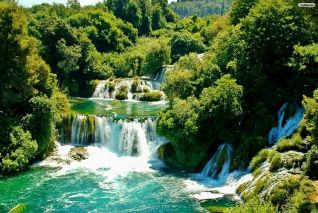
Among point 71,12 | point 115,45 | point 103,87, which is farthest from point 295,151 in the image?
point 71,12

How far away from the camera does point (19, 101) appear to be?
3569cm

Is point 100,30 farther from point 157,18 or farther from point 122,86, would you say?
point 157,18

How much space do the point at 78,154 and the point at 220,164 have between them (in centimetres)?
1162

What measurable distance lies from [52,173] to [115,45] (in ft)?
148

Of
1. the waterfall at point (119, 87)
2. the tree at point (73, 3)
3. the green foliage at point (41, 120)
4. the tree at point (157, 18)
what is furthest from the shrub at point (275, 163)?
the tree at point (157, 18)

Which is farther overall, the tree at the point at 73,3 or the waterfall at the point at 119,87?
the tree at the point at 73,3

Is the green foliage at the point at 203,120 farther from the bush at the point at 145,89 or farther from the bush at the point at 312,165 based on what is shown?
the bush at the point at 145,89

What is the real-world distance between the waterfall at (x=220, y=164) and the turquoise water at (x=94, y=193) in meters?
2.13

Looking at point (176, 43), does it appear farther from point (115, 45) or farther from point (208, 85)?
point (208, 85)

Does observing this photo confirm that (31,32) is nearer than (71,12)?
Yes

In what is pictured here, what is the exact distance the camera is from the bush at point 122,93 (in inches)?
2194

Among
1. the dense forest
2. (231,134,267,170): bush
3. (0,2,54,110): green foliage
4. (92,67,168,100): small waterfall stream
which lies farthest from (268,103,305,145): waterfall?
(92,67,168,100): small waterfall stream

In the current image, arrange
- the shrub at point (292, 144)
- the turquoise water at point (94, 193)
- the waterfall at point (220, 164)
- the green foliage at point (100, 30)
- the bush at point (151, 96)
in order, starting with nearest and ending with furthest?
the turquoise water at point (94, 193), the shrub at point (292, 144), the waterfall at point (220, 164), the bush at point (151, 96), the green foliage at point (100, 30)

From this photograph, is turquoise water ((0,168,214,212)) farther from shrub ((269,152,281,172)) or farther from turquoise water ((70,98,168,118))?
turquoise water ((70,98,168,118))
